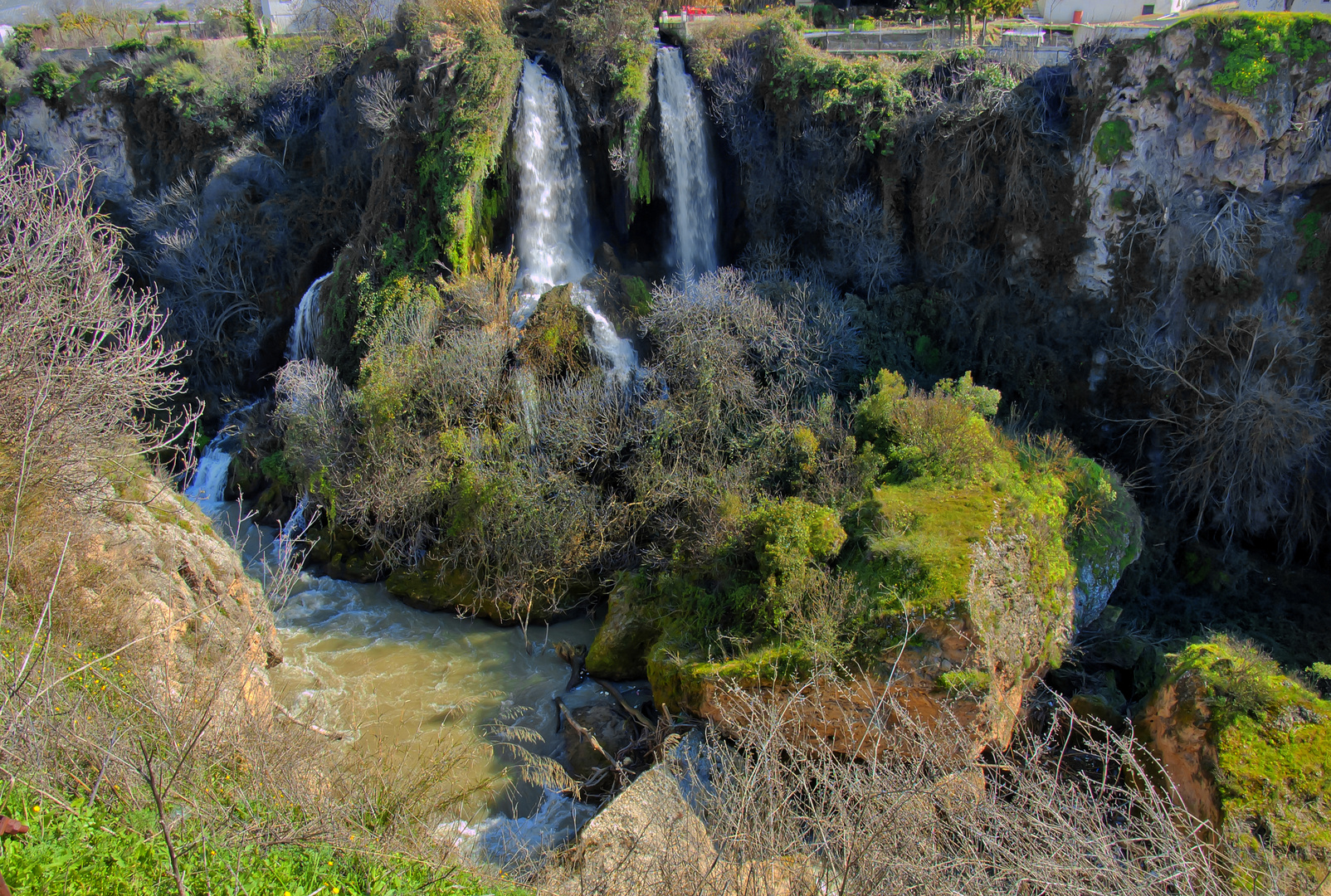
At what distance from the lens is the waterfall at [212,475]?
16078 mm

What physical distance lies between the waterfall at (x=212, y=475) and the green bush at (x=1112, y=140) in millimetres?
17415

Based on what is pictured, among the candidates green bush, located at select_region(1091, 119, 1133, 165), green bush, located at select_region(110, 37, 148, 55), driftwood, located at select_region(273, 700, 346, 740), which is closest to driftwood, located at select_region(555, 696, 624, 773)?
driftwood, located at select_region(273, 700, 346, 740)

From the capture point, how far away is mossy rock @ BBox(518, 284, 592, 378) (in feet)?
48.1

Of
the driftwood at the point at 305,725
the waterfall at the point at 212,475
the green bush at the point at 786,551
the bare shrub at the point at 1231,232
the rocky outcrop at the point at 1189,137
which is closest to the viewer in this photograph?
the driftwood at the point at 305,725

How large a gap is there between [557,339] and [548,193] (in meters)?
4.43

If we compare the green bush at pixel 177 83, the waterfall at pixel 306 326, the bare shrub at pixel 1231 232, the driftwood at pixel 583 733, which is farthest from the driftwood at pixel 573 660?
the green bush at pixel 177 83

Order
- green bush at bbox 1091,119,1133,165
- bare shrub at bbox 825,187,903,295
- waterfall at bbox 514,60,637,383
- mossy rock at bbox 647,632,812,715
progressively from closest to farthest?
1. mossy rock at bbox 647,632,812,715
2. green bush at bbox 1091,119,1133,165
3. bare shrub at bbox 825,187,903,295
4. waterfall at bbox 514,60,637,383

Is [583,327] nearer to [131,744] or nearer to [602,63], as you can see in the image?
[602,63]

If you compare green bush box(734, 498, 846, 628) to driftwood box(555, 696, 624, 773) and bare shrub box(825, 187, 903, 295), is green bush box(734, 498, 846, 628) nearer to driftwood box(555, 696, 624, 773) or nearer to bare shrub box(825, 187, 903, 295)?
driftwood box(555, 696, 624, 773)

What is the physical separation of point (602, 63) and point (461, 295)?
6688 millimetres

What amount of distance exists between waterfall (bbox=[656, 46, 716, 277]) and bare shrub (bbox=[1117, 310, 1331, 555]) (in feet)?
29.7

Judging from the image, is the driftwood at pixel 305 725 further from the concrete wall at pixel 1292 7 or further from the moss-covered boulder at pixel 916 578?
the concrete wall at pixel 1292 7

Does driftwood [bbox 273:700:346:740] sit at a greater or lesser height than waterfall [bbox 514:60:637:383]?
lesser

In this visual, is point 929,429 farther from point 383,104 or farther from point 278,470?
point 383,104
